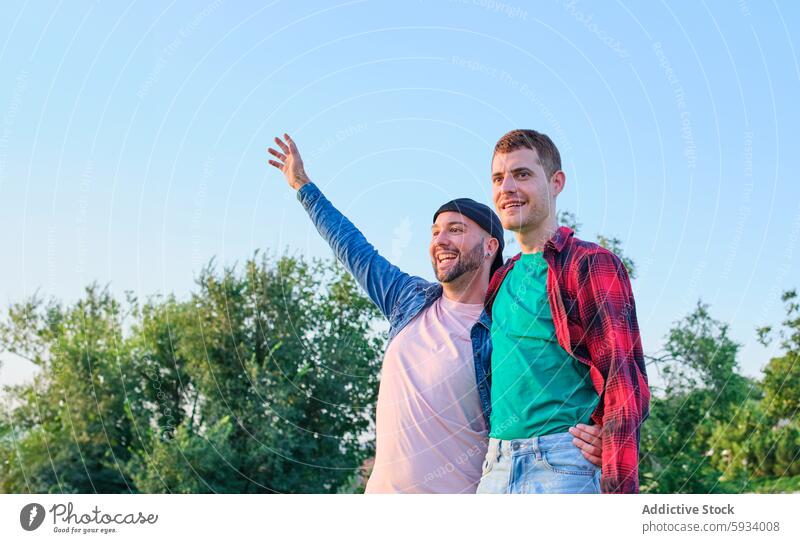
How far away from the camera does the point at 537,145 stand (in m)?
4.52

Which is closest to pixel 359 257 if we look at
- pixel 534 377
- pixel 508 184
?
pixel 508 184

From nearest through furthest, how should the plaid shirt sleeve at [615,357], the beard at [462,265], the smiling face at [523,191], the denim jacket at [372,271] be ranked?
the plaid shirt sleeve at [615,357] < the smiling face at [523,191] < the beard at [462,265] < the denim jacket at [372,271]

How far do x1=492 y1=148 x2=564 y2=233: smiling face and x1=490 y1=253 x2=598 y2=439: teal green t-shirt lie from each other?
30cm

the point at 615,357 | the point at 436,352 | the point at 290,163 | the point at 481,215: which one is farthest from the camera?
the point at 290,163

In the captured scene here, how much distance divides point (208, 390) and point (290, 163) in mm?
15299

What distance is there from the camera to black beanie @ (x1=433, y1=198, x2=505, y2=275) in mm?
5512

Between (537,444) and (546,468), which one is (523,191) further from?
(546,468)

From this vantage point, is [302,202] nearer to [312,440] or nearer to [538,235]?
[538,235]

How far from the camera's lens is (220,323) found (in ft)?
67.6

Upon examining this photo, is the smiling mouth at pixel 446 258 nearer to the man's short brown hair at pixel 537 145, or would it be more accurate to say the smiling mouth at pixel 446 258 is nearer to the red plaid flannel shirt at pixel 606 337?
the man's short brown hair at pixel 537 145

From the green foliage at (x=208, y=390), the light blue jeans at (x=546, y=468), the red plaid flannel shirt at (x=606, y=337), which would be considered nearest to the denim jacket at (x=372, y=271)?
the red plaid flannel shirt at (x=606, y=337)

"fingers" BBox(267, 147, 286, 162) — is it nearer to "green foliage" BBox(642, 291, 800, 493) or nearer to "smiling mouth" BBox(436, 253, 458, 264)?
"smiling mouth" BBox(436, 253, 458, 264)

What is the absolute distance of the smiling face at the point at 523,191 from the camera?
14.2 ft

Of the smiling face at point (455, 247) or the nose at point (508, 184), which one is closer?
the nose at point (508, 184)
